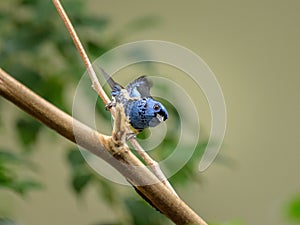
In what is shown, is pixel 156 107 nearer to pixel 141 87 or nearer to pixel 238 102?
pixel 141 87

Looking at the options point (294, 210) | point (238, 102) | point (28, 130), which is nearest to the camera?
point (294, 210)

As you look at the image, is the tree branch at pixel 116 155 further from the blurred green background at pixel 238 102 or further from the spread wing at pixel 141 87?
the blurred green background at pixel 238 102

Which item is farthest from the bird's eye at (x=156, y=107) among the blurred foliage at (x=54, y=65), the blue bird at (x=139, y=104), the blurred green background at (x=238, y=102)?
the blurred green background at (x=238, y=102)

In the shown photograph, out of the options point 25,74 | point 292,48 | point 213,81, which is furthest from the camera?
point 292,48

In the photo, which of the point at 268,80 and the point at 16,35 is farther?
the point at 268,80

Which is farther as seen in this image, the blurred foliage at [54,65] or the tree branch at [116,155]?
the blurred foliage at [54,65]

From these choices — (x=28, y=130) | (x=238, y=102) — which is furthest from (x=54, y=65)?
(x=238, y=102)

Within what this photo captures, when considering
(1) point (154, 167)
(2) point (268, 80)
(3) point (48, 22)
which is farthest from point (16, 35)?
(2) point (268, 80)

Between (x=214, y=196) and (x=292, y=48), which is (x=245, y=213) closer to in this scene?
(x=214, y=196)

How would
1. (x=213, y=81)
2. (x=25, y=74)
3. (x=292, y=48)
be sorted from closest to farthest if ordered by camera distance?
(x=213, y=81), (x=25, y=74), (x=292, y=48)
